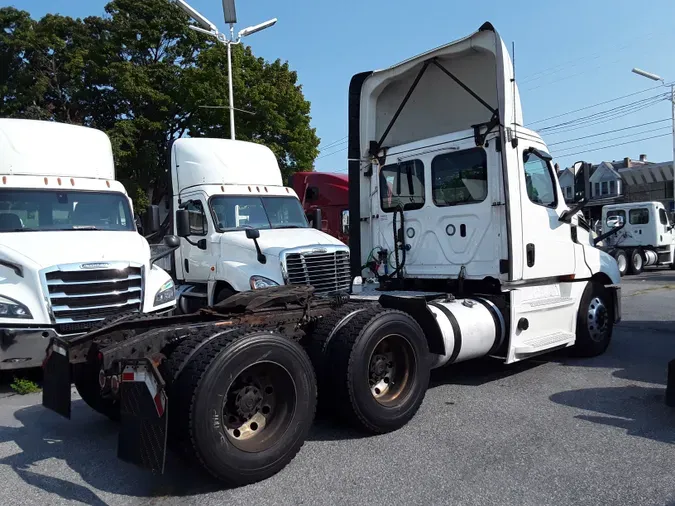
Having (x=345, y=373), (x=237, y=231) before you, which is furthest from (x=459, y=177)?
(x=237, y=231)

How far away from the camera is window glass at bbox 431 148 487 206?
21.8ft

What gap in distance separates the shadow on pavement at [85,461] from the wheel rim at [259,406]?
0.38 meters

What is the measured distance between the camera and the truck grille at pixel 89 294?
6.70m

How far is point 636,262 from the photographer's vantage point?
21.9 m

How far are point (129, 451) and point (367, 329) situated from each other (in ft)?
6.58

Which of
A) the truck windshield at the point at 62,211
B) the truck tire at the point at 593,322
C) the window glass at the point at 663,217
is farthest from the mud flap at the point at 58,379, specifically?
the window glass at the point at 663,217

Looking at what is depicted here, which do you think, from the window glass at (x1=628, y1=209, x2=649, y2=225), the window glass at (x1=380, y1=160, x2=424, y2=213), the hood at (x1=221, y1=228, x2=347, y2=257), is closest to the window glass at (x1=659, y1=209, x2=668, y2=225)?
the window glass at (x1=628, y1=209, x2=649, y2=225)

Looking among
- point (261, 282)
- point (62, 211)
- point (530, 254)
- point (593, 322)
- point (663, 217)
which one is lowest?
point (593, 322)

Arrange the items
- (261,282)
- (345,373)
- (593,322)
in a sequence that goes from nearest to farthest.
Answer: (345,373), (593,322), (261,282)

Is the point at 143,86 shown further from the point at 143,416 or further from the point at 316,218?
the point at 143,416

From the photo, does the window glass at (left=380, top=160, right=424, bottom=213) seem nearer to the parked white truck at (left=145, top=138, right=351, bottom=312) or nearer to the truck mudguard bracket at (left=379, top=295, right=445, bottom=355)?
the parked white truck at (left=145, top=138, right=351, bottom=312)

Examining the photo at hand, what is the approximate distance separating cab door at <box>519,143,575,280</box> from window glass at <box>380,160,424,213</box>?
129 cm

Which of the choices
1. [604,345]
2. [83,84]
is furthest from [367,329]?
[83,84]

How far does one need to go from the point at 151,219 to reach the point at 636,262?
62.1ft
